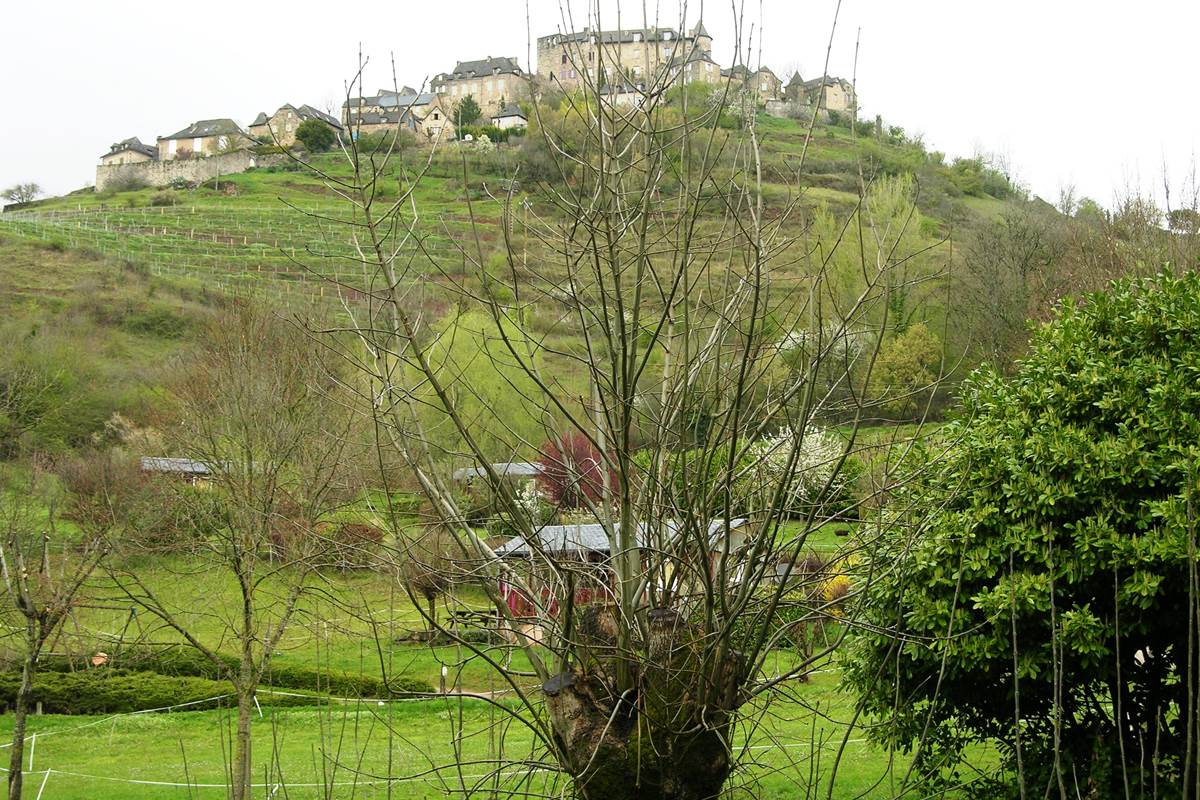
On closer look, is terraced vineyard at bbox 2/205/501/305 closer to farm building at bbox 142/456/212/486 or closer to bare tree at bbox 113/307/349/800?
farm building at bbox 142/456/212/486

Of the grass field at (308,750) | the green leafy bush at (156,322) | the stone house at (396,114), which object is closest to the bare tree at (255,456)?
the grass field at (308,750)

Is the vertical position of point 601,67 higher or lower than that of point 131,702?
higher

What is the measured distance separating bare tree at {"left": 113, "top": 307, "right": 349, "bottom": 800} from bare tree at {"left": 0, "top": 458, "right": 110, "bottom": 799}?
26.3 inches

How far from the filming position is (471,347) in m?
28.8

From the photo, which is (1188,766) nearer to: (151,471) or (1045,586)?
(1045,586)

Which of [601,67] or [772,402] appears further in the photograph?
[772,402]

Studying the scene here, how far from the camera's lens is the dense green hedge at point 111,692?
16.7 metres

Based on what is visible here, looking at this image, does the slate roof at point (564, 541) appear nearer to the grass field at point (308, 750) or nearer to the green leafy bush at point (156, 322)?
the grass field at point (308, 750)

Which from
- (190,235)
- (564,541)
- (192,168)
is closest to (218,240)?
(190,235)

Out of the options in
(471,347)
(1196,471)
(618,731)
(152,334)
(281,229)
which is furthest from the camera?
(281,229)

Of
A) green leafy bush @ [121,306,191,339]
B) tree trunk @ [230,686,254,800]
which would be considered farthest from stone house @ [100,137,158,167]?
tree trunk @ [230,686,254,800]

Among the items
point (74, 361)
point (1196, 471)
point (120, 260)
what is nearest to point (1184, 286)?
point (1196, 471)

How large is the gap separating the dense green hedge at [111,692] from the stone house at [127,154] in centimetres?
9689

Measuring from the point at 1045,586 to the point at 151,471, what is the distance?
16945 mm
